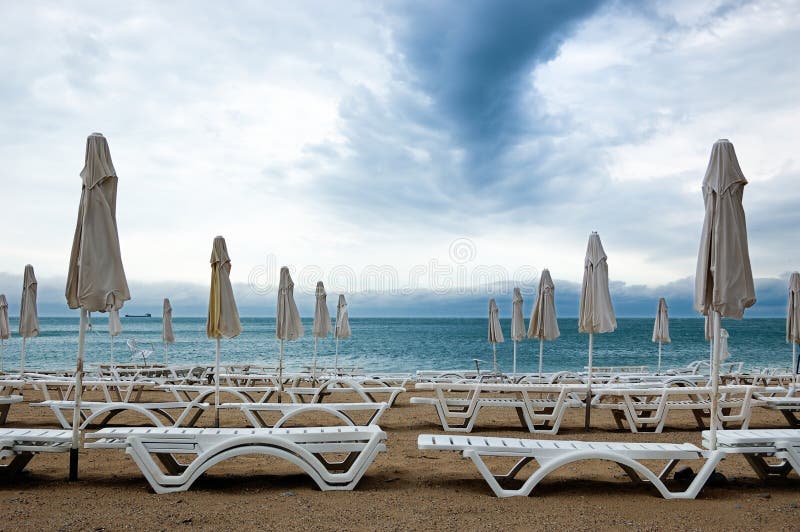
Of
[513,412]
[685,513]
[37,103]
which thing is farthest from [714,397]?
[37,103]

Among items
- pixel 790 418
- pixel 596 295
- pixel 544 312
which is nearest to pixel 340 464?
pixel 596 295

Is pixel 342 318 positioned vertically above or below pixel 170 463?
above

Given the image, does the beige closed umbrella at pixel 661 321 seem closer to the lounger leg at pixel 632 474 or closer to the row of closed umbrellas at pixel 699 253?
the row of closed umbrellas at pixel 699 253

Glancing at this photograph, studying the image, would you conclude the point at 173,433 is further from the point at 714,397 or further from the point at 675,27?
the point at 675,27

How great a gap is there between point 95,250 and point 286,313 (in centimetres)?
458

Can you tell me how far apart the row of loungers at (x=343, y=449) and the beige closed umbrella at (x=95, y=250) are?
0.47 meters

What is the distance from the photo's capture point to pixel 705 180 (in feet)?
14.4

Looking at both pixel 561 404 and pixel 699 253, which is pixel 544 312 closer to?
pixel 561 404

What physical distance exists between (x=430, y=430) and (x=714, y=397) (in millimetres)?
3578

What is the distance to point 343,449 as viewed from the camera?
404 cm

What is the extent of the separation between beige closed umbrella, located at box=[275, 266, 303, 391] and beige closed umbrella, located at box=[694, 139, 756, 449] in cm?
608

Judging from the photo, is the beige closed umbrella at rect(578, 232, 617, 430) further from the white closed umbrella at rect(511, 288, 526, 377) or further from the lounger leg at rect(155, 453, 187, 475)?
the lounger leg at rect(155, 453, 187, 475)

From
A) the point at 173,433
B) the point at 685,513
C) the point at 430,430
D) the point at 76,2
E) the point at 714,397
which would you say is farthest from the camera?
the point at 76,2

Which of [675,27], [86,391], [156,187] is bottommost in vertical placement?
[86,391]
